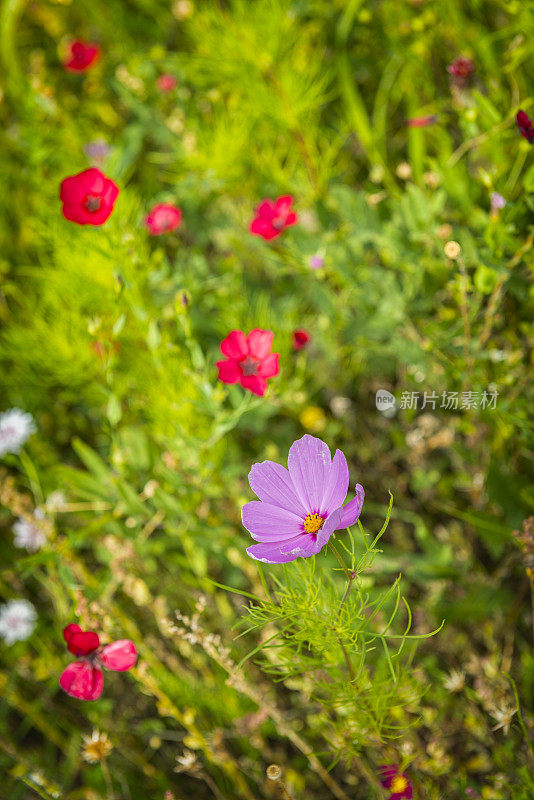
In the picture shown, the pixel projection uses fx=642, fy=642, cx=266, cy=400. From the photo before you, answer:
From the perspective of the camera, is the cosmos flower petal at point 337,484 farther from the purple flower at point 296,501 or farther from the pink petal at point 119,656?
the pink petal at point 119,656

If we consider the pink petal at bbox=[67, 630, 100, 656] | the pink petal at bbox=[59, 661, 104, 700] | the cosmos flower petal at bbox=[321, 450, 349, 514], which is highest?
the cosmos flower petal at bbox=[321, 450, 349, 514]

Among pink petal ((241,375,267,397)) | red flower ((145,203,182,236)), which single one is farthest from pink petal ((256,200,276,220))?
pink petal ((241,375,267,397))

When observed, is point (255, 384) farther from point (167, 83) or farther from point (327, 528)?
point (167, 83)

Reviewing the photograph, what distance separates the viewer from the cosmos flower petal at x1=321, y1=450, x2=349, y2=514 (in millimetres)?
620

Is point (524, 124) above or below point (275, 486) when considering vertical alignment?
above

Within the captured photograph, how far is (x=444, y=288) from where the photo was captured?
124 cm

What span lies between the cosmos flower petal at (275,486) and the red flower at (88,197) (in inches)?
20.7

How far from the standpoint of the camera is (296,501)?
683 mm

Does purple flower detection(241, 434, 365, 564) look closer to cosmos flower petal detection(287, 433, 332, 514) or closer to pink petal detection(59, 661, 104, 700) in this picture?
cosmos flower petal detection(287, 433, 332, 514)

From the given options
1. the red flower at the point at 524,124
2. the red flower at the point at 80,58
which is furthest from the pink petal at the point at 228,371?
the red flower at the point at 80,58

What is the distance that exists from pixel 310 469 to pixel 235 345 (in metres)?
0.34

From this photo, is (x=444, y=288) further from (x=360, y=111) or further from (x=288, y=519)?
(x=288, y=519)

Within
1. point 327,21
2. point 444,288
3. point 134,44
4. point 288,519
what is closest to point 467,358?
point 444,288

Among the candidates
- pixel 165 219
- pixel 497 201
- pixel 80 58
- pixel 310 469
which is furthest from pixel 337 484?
pixel 80 58
